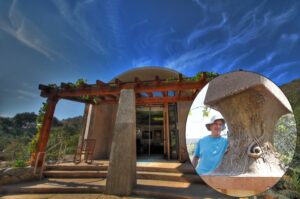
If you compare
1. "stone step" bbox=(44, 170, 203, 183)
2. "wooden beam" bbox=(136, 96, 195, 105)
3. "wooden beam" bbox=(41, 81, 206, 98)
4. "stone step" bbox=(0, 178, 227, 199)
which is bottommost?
"stone step" bbox=(0, 178, 227, 199)

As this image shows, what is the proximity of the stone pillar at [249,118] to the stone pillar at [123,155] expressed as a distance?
2837 mm

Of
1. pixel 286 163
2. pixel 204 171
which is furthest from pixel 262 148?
pixel 204 171

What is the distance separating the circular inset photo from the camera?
1.01 metres

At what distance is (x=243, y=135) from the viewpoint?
110cm

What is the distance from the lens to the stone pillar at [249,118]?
101cm

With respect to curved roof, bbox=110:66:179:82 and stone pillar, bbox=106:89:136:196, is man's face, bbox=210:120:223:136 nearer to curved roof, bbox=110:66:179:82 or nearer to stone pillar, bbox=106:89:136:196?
stone pillar, bbox=106:89:136:196

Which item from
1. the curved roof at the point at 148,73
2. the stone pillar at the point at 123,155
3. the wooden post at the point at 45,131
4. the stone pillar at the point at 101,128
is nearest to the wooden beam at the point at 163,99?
the curved roof at the point at 148,73

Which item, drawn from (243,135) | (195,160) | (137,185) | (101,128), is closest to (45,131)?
(101,128)

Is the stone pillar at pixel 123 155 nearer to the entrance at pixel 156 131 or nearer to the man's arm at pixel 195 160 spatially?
the man's arm at pixel 195 160

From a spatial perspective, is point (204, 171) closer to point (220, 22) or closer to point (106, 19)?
point (220, 22)

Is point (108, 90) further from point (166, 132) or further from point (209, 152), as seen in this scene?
point (209, 152)

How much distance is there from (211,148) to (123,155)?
2.83 meters

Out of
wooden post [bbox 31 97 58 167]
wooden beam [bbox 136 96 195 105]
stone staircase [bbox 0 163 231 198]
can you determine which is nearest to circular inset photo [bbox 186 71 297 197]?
stone staircase [bbox 0 163 231 198]

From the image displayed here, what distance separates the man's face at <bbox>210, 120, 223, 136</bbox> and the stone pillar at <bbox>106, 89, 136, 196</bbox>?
2.83 m
